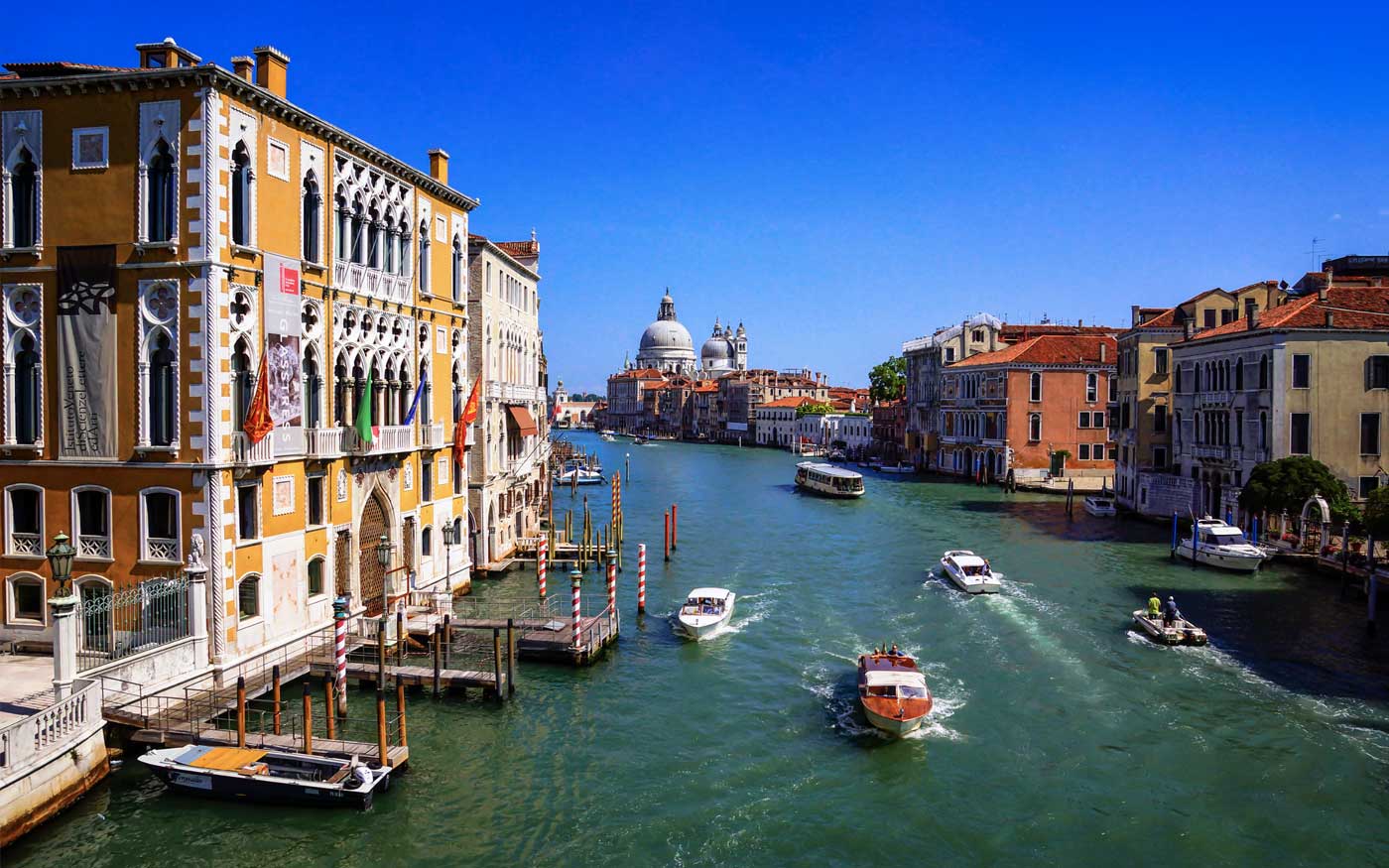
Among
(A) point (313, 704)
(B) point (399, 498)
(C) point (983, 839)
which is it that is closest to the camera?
(C) point (983, 839)

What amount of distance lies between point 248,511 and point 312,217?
5.54 meters

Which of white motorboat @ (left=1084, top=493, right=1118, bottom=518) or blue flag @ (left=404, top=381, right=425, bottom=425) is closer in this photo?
blue flag @ (left=404, top=381, right=425, bottom=425)

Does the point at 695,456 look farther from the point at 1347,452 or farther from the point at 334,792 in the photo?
the point at 334,792

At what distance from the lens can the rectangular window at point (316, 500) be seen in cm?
1830

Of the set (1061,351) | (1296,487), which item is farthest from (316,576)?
(1061,351)

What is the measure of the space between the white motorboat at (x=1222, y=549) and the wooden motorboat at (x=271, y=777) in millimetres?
25791

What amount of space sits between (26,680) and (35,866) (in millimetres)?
3889

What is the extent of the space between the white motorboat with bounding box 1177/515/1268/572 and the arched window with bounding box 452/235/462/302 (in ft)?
76.2

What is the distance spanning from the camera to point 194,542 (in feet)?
50.4

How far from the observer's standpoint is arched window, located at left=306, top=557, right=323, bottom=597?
18297 millimetres

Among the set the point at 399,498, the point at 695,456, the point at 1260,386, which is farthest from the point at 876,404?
the point at 399,498

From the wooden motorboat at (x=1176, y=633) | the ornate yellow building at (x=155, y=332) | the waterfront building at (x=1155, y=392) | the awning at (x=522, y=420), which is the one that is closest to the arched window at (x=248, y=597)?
the ornate yellow building at (x=155, y=332)

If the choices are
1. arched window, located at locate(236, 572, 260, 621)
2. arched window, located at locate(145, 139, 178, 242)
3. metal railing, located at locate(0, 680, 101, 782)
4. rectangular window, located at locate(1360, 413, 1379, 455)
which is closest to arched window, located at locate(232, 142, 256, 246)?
arched window, located at locate(145, 139, 178, 242)

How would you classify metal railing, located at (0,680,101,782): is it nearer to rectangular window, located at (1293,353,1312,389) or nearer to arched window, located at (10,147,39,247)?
arched window, located at (10,147,39,247)
